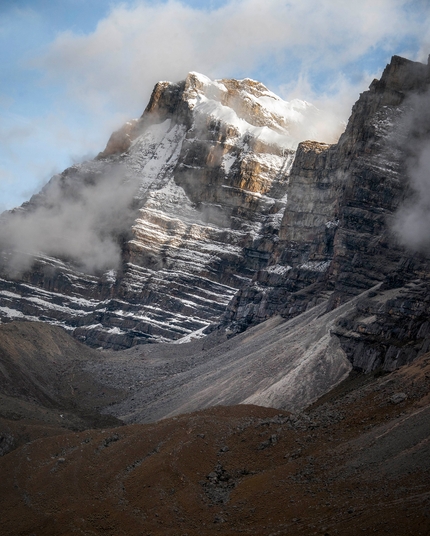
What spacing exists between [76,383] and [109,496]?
280 ft

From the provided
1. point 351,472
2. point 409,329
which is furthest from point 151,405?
point 351,472

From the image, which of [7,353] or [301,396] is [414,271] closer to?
[301,396]

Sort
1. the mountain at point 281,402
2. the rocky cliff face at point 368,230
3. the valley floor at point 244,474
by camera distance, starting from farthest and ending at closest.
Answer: the rocky cliff face at point 368,230
the mountain at point 281,402
the valley floor at point 244,474

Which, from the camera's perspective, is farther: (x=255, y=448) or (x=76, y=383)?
(x=76, y=383)

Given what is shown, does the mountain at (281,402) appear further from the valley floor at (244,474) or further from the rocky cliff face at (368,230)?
the rocky cliff face at (368,230)

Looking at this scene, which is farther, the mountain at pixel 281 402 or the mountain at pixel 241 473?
the mountain at pixel 281 402

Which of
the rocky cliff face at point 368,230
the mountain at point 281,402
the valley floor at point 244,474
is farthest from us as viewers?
the rocky cliff face at point 368,230

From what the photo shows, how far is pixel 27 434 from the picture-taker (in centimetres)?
7506

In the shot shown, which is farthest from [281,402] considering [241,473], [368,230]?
[368,230]

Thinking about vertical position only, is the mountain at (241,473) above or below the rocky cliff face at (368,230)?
below

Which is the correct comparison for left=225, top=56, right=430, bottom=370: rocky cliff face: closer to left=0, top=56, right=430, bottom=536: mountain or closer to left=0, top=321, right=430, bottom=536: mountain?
left=0, top=56, right=430, bottom=536: mountain

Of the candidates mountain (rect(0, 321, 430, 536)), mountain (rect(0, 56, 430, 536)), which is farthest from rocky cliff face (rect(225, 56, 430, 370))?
mountain (rect(0, 321, 430, 536))

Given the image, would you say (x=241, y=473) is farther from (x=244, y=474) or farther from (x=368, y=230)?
(x=368, y=230)

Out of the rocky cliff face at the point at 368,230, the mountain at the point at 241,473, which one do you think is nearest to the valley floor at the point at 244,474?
the mountain at the point at 241,473
